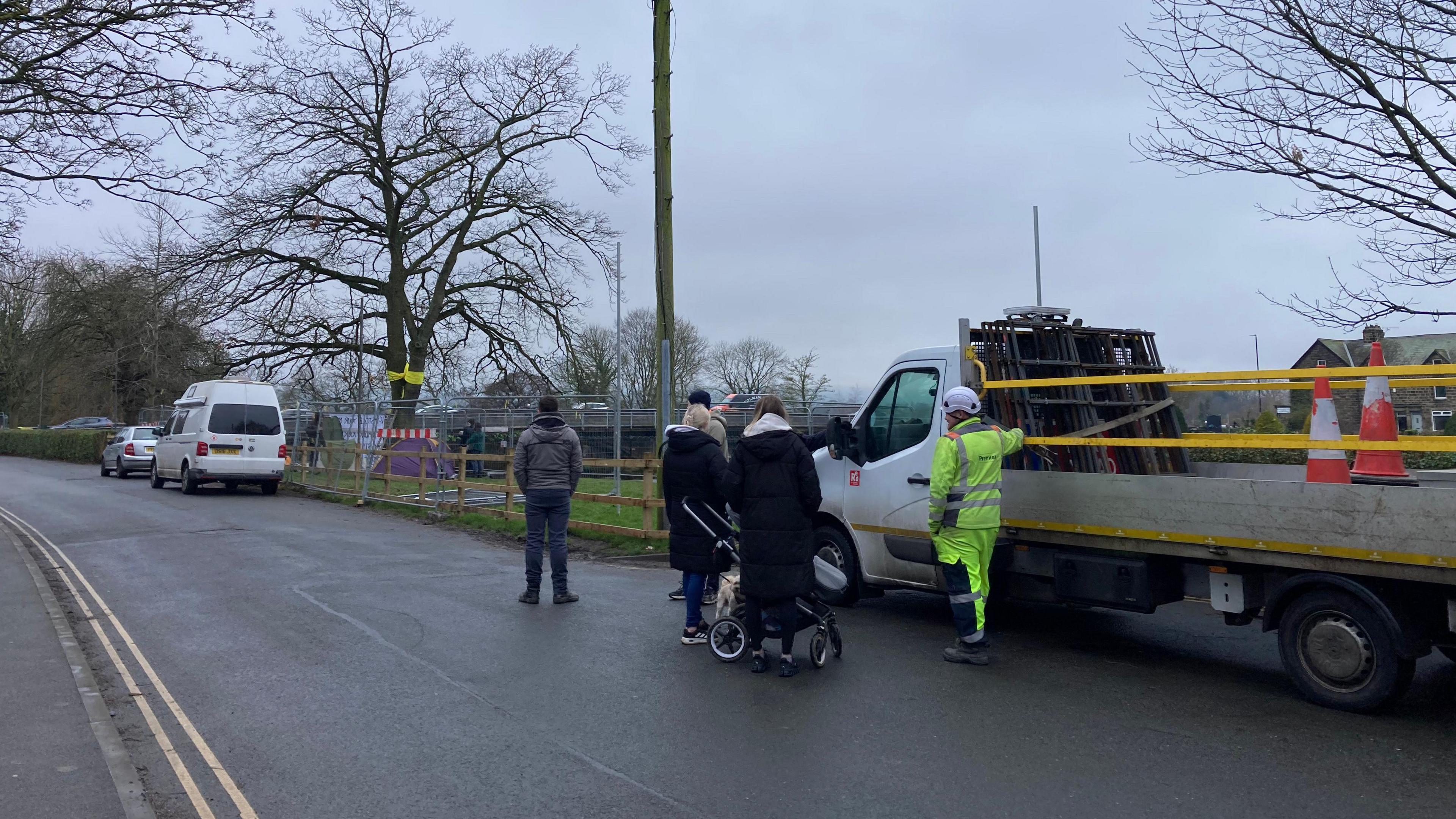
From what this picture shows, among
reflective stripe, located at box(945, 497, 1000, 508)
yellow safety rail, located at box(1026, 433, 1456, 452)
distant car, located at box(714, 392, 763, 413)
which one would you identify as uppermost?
distant car, located at box(714, 392, 763, 413)

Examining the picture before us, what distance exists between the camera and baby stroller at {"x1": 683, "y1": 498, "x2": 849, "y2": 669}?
662 cm

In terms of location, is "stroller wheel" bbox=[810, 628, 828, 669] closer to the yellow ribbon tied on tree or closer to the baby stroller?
the baby stroller

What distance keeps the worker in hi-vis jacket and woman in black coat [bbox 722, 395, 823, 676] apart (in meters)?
0.90

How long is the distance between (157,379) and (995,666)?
39406mm

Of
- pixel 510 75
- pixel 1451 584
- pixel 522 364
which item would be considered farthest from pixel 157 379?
pixel 1451 584

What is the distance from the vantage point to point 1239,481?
5.89 meters

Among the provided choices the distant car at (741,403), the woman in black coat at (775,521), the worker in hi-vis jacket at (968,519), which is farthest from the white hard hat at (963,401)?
the distant car at (741,403)

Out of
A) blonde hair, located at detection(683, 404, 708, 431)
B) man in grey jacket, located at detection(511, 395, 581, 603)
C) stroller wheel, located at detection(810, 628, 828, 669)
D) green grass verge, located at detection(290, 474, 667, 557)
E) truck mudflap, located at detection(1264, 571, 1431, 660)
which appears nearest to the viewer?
truck mudflap, located at detection(1264, 571, 1431, 660)

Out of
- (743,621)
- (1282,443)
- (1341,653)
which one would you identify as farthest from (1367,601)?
(743,621)

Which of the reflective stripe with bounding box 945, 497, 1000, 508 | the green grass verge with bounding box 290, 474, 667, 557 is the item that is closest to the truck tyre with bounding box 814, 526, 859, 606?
Answer: the reflective stripe with bounding box 945, 497, 1000, 508

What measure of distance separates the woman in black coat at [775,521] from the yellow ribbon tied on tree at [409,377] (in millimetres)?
19587

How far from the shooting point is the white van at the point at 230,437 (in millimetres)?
20953

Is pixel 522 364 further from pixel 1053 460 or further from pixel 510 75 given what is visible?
pixel 1053 460

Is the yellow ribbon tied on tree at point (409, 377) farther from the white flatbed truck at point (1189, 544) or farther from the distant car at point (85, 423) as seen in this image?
the distant car at point (85, 423)
